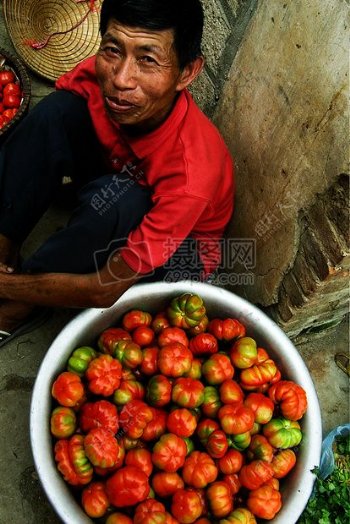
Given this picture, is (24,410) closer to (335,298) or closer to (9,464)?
(9,464)

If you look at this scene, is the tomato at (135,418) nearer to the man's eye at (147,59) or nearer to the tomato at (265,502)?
the tomato at (265,502)

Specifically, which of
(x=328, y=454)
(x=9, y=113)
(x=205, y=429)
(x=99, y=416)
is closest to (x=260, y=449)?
(x=205, y=429)

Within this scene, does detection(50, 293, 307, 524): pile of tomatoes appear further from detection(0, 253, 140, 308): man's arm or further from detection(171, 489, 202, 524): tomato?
detection(0, 253, 140, 308): man's arm

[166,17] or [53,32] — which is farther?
[53,32]

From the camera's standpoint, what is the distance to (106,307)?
2160 mm

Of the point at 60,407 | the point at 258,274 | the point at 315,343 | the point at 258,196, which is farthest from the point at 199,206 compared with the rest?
the point at 315,343

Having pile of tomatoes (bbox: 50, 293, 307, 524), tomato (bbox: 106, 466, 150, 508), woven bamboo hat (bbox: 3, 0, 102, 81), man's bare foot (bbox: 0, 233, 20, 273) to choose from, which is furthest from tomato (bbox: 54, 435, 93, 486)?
woven bamboo hat (bbox: 3, 0, 102, 81)

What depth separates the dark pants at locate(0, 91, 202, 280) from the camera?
2.08 m

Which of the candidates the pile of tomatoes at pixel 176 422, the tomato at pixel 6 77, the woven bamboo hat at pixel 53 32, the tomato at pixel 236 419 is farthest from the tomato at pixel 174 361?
the woven bamboo hat at pixel 53 32

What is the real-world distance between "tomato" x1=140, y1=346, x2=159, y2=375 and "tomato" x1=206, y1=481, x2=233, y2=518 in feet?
1.74

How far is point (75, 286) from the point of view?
6.83 ft

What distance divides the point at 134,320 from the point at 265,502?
929 millimetres

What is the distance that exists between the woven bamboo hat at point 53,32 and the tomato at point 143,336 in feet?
6.99

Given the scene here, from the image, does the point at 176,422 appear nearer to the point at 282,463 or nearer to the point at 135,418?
the point at 135,418
